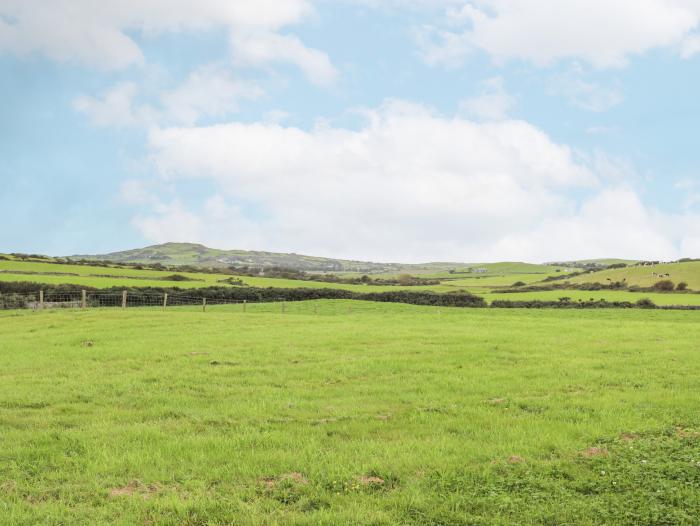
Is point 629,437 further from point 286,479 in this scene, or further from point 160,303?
point 160,303

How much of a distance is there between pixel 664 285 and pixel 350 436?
327ft

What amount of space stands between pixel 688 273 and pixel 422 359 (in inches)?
3889

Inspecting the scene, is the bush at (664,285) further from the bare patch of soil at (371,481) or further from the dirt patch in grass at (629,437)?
the bare patch of soil at (371,481)

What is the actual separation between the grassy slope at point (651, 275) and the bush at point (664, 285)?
159cm

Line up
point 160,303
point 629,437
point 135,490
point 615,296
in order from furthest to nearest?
point 615,296
point 160,303
point 629,437
point 135,490

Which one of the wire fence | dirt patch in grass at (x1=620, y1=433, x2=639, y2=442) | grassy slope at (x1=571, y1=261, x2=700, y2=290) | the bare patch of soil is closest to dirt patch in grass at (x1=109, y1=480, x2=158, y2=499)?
the bare patch of soil

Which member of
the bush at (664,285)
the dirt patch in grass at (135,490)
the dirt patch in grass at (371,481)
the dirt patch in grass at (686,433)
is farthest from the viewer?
the bush at (664,285)

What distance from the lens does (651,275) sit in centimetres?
10419

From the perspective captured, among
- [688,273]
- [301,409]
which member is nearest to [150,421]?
[301,409]

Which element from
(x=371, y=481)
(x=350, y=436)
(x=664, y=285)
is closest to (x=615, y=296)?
(x=664, y=285)

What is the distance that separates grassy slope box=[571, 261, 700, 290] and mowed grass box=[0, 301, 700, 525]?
8512 centimetres

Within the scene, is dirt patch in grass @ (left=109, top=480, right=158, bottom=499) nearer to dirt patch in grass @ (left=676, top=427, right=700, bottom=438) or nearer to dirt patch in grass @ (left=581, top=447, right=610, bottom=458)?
dirt patch in grass @ (left=581, top=447, right=610, bottom=458)

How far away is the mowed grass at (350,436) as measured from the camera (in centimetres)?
866

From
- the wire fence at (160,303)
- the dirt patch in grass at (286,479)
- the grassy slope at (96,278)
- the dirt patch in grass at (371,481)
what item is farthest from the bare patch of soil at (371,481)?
the grassy slope at (96,278)
